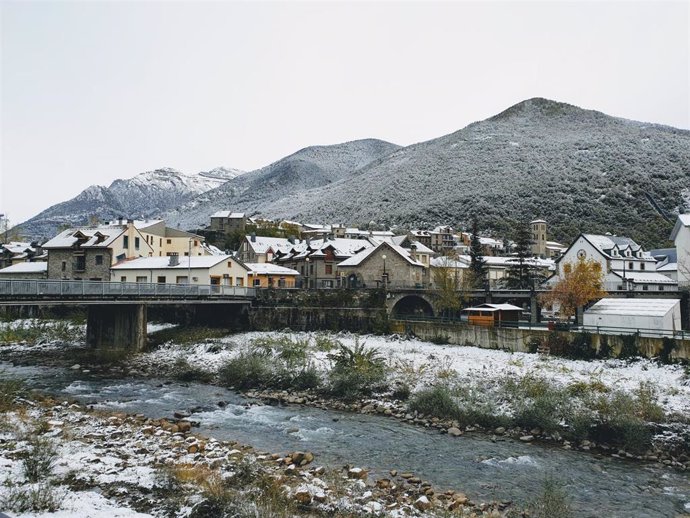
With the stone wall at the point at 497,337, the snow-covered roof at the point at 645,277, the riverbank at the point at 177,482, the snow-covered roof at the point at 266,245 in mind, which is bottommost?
the riverbank at the point at 177,482

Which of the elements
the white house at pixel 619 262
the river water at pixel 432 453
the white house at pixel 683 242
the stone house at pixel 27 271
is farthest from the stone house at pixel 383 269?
the stone house at pixel 27 271

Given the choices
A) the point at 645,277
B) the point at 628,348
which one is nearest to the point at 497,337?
the point at 628,348

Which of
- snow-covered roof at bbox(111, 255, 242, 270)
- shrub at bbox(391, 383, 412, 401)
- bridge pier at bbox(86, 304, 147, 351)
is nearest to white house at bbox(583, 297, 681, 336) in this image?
shrub at bbox(391, 383, 412, 401)

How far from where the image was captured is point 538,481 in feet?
61.3

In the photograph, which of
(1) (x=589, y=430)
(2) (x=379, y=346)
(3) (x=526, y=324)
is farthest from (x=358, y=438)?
(3) (x=526, y=324)

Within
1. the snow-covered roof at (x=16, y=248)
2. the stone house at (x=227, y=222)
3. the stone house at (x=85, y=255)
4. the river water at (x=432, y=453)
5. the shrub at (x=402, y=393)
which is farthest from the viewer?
the stone house at (x=227, y=222)

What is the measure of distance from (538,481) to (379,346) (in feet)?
77.0

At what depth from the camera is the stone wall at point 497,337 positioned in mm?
32969

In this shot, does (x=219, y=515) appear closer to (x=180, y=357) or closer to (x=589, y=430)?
(x=589, y=430)

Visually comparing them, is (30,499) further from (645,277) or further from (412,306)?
(645,277)

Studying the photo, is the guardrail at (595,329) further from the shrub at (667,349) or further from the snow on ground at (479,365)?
the snow on ground at (479,365)

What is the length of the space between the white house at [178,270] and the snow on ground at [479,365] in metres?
11.8

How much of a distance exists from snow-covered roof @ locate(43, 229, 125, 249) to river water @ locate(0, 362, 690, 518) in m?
30.9

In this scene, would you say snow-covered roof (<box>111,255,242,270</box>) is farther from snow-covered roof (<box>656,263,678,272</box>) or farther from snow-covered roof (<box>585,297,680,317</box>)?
snow-covered roof (<box>656,263,678,272</box>)
